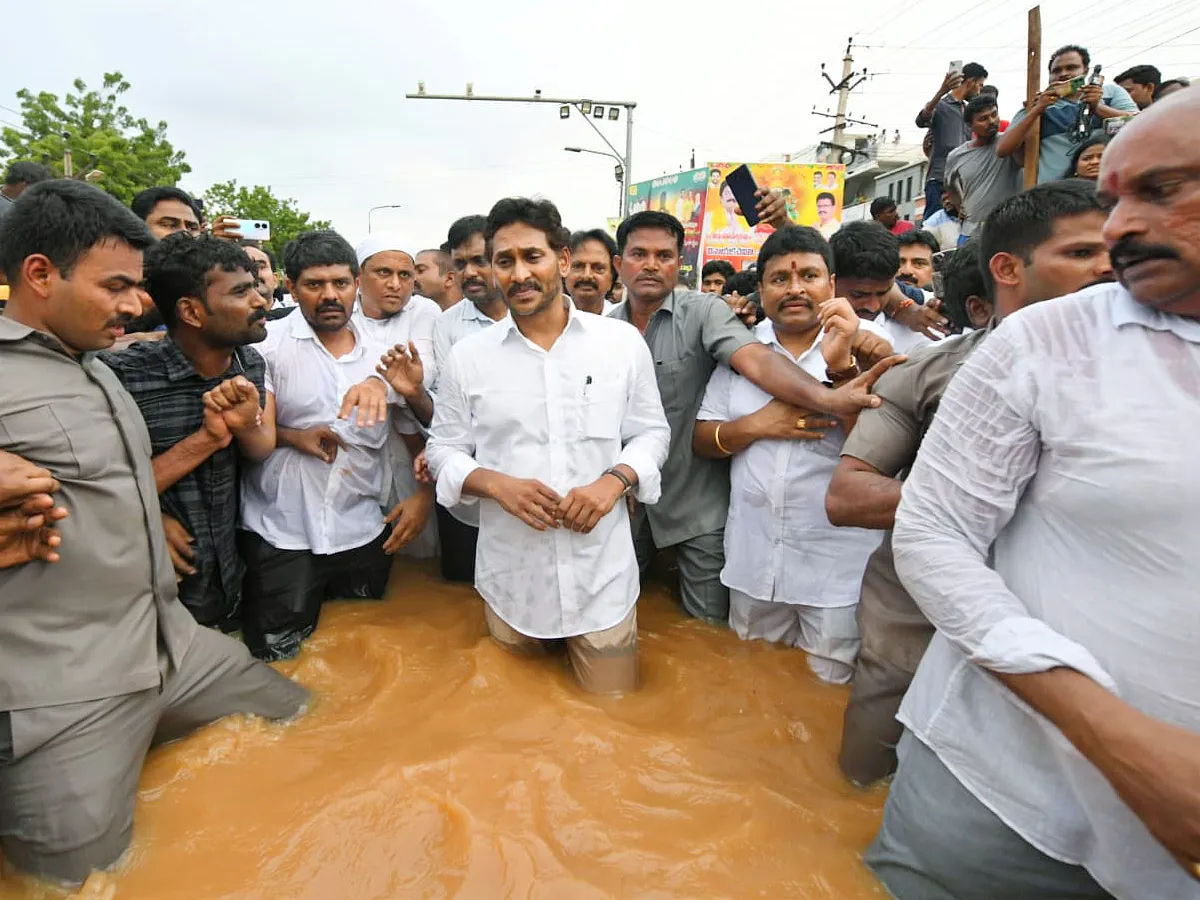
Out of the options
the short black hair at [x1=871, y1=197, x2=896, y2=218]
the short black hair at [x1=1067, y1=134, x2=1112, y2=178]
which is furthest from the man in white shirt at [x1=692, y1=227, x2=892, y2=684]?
the short black hair at [x1=871, y1=197, x2=896, y2=218]

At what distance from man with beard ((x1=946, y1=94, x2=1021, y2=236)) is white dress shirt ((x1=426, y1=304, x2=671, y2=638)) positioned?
4.18 meters

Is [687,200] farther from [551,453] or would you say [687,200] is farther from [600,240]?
[551,453]

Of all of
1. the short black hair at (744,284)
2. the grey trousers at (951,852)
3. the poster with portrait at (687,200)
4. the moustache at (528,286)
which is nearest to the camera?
the grey trousers at (951,852)

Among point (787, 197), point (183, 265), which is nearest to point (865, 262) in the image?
point (183, 265)

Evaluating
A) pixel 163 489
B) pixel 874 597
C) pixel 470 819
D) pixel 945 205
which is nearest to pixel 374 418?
pixel 163 489

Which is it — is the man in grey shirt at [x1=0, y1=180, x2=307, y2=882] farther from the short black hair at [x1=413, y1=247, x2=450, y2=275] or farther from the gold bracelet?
the short black hair at [x1=413, y1=247, x2=450, y2=275]

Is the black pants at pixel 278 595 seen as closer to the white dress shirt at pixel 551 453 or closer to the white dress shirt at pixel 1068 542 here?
the white dress shirt at pixel 551 453

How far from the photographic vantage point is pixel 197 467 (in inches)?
116

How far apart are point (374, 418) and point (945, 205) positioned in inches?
248

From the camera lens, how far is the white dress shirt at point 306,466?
338 centimetres

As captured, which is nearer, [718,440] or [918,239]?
[718,440]

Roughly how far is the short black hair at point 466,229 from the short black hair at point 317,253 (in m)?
1.38

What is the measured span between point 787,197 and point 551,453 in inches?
780

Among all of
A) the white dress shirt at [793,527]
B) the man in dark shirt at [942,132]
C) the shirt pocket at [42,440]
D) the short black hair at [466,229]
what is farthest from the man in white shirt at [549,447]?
the man in dark shirt at [942,132]
